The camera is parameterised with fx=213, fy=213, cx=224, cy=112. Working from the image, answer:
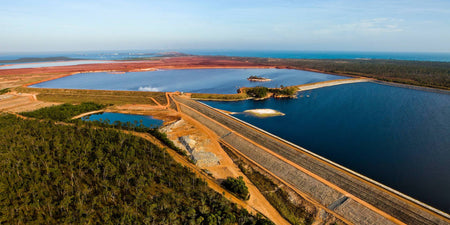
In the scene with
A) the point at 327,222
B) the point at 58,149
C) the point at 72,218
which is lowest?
the point at 327,222

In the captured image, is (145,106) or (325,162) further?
(145,106)

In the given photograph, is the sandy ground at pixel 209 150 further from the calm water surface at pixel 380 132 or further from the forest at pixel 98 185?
the calm water surface at pixel 380 132

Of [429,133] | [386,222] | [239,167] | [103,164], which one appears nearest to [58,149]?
[103,164]

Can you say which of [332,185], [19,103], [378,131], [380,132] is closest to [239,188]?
[332,185]

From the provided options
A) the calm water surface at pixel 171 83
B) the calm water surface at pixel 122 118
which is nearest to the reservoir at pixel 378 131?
the calm water surface at pixel 122 118

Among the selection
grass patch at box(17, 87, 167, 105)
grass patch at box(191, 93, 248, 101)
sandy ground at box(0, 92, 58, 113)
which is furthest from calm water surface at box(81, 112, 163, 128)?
grass patch at box(191, 93, 248, 101)

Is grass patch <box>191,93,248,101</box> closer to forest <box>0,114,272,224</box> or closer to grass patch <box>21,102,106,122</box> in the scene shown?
grass patch <box>21,102,106,122</box>

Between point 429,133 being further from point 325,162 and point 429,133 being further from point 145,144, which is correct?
point 145,144
